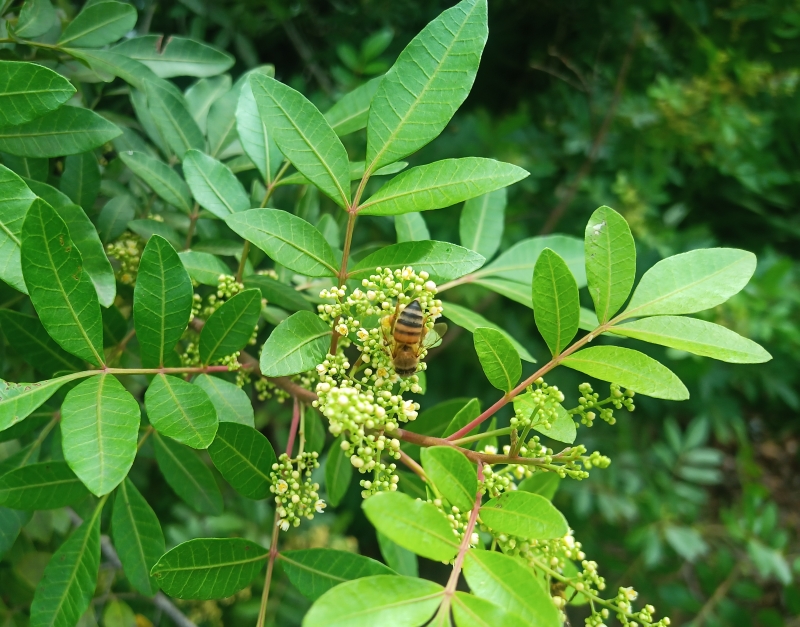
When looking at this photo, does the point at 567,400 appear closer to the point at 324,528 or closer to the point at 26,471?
the point at 324,528

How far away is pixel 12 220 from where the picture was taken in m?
0.90

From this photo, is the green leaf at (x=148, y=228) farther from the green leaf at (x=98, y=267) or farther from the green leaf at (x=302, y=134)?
the green leaf at (x=302, y=134)

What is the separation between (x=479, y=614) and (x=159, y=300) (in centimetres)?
67

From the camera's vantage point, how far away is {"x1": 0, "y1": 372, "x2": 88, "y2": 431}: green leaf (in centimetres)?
85

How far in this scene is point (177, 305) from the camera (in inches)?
39.1

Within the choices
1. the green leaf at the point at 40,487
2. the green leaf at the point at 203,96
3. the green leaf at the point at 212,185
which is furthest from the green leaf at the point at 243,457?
the green leaf at the point at 203,96

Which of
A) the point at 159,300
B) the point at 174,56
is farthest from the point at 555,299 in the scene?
the point at 174,56

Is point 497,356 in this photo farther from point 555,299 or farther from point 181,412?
point 181,412

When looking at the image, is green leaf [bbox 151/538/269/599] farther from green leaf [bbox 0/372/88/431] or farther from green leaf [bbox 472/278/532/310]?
green leaf [bbox 472/278/532/310]

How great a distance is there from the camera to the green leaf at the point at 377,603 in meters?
0.73

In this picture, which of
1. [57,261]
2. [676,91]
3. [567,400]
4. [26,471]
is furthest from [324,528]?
[676,91]

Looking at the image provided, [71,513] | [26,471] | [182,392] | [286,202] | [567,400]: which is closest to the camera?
[182,392]

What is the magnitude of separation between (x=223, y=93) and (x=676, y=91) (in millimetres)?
2255

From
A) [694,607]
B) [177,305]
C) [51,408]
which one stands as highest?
[177,305]
